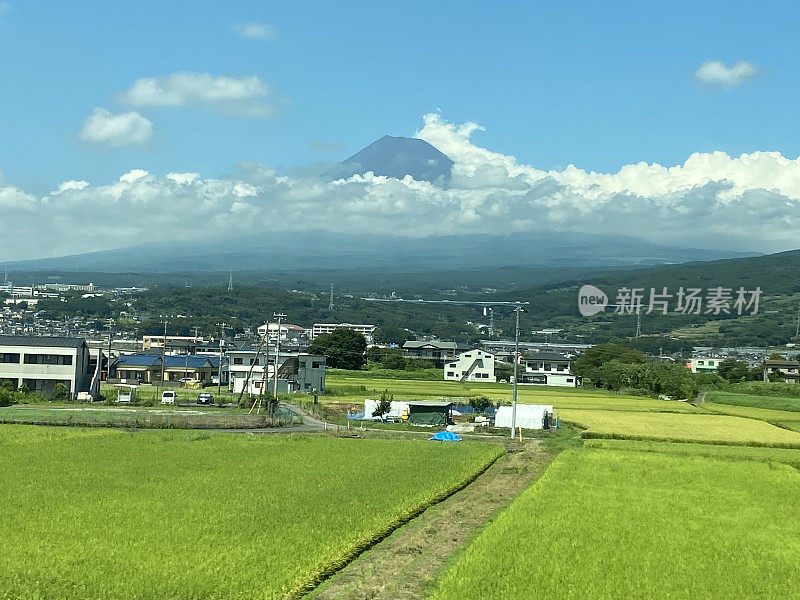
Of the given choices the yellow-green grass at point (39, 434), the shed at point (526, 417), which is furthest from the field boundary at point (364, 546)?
the shed at point (526, 417)

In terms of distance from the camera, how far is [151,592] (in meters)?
9.14

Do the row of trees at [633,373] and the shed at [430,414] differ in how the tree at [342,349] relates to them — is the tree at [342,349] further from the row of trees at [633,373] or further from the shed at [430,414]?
the shed at [430,414]

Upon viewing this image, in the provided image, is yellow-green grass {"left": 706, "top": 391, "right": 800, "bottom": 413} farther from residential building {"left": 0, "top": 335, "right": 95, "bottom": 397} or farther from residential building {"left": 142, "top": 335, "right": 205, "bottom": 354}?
residential building {"left": 142, "top": 335, "right": 205, "bottom": 354}

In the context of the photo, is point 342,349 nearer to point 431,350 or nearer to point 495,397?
point 431,350

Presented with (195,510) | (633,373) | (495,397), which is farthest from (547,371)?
(195,510)

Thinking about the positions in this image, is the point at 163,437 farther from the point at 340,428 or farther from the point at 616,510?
the point at 616,510

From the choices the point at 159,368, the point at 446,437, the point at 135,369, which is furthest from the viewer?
the point at 159,368

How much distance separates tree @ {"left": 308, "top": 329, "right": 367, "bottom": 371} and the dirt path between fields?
204 ft

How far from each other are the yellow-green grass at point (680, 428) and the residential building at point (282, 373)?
1772cm

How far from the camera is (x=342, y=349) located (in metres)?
81.5

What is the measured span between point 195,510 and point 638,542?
6.52 meters

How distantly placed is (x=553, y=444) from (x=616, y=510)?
13181 mm

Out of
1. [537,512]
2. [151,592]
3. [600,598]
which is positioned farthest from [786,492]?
[151,592]

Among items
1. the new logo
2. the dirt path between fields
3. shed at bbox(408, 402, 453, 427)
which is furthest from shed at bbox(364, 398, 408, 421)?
the new logo
